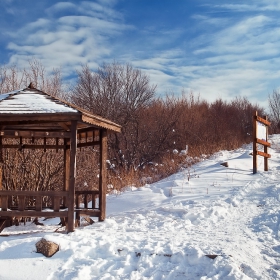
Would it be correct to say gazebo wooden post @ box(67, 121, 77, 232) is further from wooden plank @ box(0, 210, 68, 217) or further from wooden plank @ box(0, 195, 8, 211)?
wooden plank @ box(0, 195, 8, 211)

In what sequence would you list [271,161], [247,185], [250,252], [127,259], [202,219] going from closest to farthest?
[127,259] → [250,252] → [202,219] → [247,185] → [271,161]

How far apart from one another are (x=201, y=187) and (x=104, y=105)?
12393 mm

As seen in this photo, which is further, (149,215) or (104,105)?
(104,105)

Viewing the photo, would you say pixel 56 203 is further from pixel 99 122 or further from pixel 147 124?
pixel 147 124

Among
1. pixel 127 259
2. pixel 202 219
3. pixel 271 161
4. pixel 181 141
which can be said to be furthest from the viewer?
pixel 181 141

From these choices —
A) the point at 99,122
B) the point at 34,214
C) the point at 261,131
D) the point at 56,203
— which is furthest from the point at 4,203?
the point at 261,131

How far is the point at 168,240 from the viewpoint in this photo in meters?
6.33

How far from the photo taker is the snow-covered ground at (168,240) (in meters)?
5.23

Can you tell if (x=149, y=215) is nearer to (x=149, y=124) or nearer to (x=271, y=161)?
(x=271, y=161)

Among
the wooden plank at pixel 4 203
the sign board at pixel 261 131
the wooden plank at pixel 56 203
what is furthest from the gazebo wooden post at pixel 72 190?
the sign board at pixel 261 131

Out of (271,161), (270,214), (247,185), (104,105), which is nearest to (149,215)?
(270,214)

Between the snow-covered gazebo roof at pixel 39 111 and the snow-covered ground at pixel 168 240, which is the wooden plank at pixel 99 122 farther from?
the snow-covered ground at pixel 168 240

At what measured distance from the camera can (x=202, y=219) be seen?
8.13m

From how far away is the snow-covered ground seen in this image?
17.2 ft
